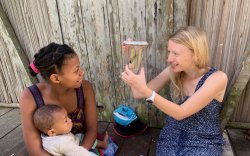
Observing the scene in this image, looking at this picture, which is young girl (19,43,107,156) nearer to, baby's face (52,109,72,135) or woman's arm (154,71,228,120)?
baby's face (52,109,72,135)

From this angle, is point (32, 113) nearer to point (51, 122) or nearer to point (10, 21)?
point (51, 122)

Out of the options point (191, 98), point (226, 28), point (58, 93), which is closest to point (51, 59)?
point (58, 93)

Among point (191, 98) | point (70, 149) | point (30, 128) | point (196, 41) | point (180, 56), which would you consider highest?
point (196, 41)

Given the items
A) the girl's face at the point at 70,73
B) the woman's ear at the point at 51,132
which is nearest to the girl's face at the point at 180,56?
the girl's face at the point at 70,73

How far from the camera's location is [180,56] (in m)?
1.80

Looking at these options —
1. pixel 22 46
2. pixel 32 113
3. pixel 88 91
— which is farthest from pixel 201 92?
pixel 22 46

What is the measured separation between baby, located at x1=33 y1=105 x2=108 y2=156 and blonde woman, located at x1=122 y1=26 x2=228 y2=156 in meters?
0.59

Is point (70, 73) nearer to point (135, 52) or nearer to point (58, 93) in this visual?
point (58, 93)

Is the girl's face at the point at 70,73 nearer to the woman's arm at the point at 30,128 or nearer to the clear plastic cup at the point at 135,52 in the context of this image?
the woman's arm at the point at 30,128

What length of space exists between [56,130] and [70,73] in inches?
17.9

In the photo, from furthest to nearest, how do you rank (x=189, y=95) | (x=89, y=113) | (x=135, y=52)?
(x=89, y=113) < (x=189, y=95) < (x=135, y=52)

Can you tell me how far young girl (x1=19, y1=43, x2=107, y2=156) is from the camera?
1.84 m

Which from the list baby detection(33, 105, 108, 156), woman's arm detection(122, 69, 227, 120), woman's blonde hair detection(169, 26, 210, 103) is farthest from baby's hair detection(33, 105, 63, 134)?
woman's blonde hair detection(169, 26, 210, 103)

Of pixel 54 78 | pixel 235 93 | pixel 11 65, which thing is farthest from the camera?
pixel 11 65
